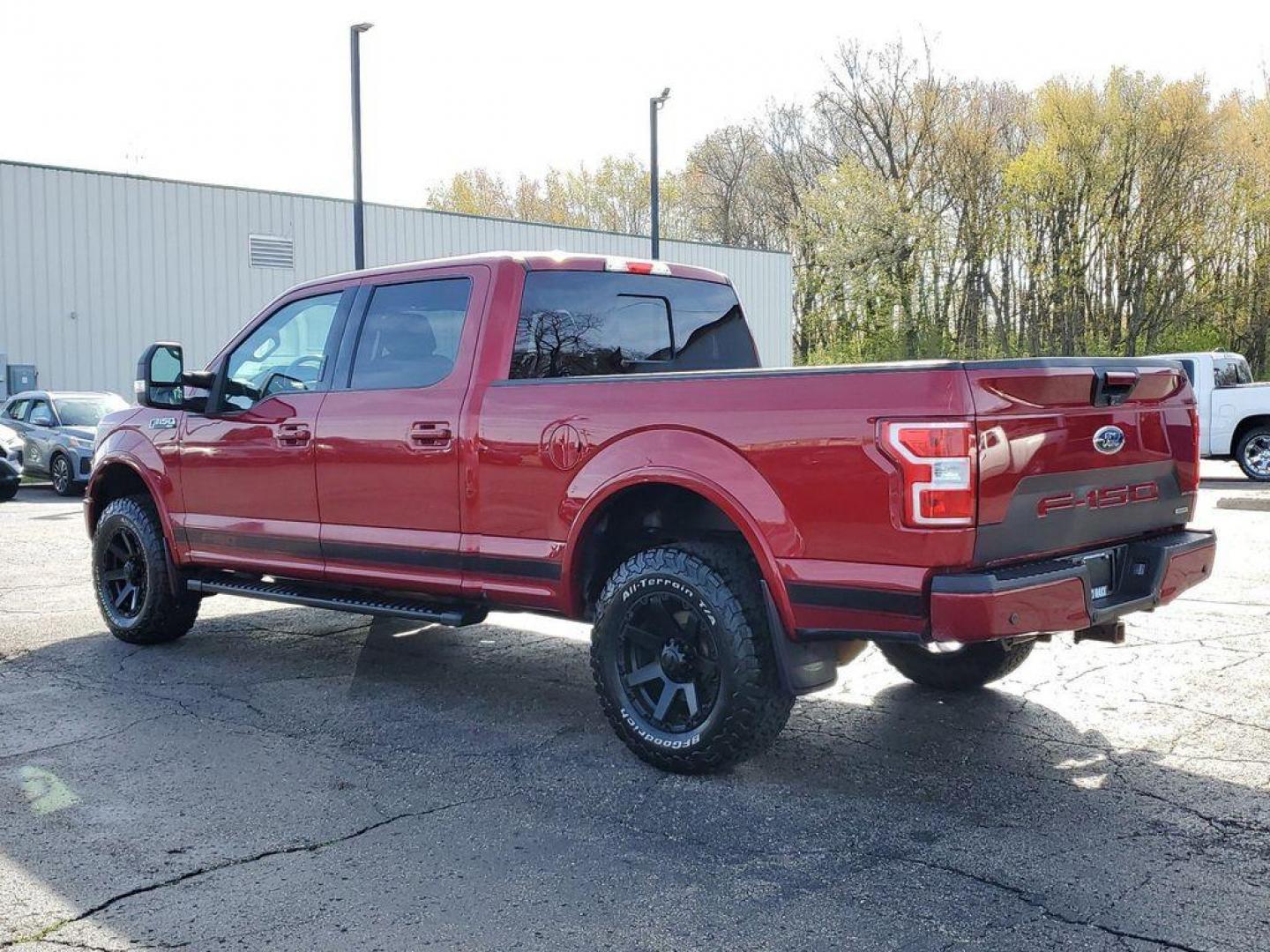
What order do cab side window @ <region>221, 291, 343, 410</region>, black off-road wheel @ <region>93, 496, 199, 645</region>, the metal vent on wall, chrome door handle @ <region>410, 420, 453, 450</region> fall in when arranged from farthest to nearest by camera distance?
the metal vent on wall, black off-road wheel @ <region>93, 496, 199, 645</region>, cab side window @ <region>221, 291, 343, 410</region>, chrome door handle @ <region>410, 420, 453, 450</region>

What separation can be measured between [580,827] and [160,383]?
12.9 ft

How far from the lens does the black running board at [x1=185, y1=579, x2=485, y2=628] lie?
17.0 feet

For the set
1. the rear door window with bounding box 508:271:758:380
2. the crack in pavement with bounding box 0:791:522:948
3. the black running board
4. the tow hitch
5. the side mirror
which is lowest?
the crack in pavement with bounding box 0:791:522:948

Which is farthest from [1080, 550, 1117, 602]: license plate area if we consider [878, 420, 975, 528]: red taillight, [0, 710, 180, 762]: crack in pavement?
[0, 710, 180, 762]: crack in pavement

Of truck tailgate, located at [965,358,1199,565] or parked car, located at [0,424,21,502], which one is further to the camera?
parked car, located at [0,424,21,502]

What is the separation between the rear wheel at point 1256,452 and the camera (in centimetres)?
1709

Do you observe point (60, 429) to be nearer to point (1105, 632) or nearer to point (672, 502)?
point (672, 502)

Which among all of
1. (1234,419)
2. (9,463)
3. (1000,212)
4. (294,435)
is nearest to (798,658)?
(294,435)

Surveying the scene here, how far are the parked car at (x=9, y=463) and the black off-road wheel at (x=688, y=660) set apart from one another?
13297 mm

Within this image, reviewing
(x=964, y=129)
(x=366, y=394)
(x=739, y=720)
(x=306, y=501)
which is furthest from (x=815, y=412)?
(x=964, y=129)

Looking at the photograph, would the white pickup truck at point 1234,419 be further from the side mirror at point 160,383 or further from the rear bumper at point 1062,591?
the side mirror at point 160,383

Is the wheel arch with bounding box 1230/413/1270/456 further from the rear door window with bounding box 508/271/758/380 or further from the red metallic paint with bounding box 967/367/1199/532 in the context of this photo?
the red metallic paint with bounding box 967/367/1199/532

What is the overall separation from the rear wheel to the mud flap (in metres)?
15.2

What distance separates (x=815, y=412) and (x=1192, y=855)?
1.74m
